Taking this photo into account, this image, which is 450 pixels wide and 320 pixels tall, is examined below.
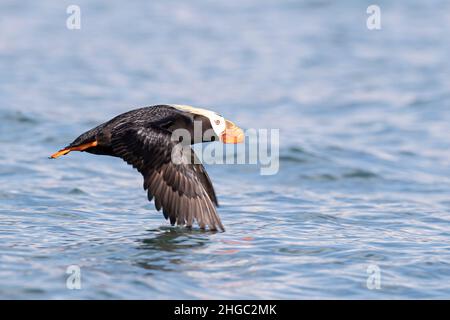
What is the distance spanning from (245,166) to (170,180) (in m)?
4.20

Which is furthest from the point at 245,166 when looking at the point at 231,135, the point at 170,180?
the point at 170,180

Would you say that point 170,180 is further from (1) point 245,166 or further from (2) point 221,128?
(1) point 245,166

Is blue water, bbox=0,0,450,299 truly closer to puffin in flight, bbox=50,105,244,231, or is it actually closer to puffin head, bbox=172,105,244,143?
puffin in flight, bbox=50,105,244,231

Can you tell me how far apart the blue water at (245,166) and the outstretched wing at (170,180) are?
0.94ft

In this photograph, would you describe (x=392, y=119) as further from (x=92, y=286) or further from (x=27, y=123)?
(x=92, y=286)

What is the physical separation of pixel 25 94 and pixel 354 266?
935 cm

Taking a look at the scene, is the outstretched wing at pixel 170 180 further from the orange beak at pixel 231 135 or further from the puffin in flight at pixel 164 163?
the orange beak at pixel 231 135

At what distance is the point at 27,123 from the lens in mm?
13250

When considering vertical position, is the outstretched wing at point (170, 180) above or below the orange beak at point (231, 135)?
below

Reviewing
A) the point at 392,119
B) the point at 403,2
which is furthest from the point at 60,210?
the point at 403,2

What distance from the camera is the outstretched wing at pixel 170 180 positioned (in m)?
7.42

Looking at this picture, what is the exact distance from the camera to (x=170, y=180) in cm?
748

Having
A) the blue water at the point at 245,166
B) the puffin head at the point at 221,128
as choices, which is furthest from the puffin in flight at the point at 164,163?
the blue water at the point at 245,166

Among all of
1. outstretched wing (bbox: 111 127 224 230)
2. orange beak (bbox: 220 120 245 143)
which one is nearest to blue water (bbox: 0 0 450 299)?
outstretched wing (bbox: 111 127 224 230)
